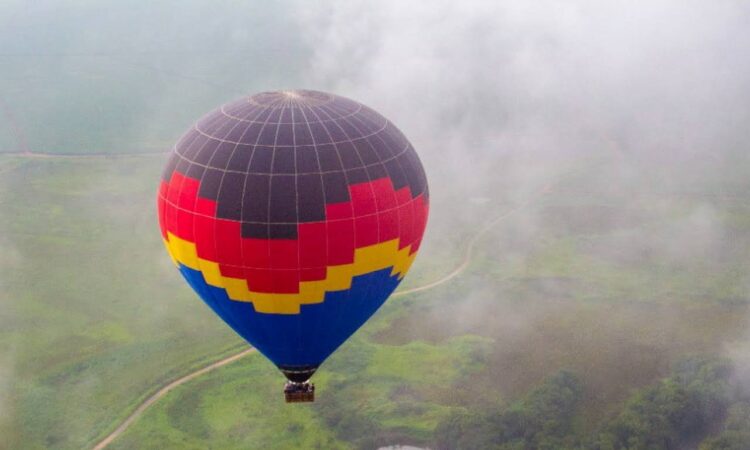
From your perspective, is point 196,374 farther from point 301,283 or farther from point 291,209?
point 291,209

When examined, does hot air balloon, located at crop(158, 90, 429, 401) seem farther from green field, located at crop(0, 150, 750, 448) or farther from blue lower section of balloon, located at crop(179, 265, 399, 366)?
green field, located at crop(0, 150, 750, 448)

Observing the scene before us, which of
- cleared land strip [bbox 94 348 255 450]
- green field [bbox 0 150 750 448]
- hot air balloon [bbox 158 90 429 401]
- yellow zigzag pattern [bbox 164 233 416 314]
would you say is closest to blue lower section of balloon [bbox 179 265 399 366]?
hot air balloon [bbox 158 90 429 401]

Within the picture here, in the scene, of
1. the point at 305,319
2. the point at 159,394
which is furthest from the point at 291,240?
the point at 159,394

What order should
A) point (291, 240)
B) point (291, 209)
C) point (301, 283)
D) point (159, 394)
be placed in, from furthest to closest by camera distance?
point (159, 394), point (301, 283), point (291, 240), point (291, 209)

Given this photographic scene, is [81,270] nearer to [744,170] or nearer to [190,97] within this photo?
[190,97]

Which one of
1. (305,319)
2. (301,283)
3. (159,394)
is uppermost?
(159,394)

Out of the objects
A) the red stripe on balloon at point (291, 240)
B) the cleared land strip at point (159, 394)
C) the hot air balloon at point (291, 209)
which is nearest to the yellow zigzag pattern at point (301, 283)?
the hot air balloon at point (291, 209)

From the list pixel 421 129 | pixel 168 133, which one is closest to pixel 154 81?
pixel 168 133
